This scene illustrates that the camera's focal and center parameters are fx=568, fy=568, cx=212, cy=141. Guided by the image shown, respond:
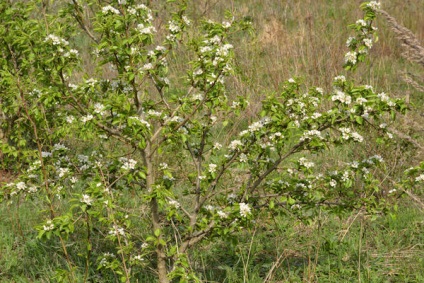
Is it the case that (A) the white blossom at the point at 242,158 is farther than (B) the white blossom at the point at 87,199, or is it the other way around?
(A) the white blossom at the point at 242,158

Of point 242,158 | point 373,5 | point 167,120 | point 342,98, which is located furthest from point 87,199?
point 373,5

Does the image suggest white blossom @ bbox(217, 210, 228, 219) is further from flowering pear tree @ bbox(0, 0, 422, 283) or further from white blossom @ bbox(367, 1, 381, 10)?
white blossom @ bbox(367, 1, 381, 10)

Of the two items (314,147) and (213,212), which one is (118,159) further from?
(314,147)

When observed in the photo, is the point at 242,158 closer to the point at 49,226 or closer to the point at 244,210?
the point at 244,210

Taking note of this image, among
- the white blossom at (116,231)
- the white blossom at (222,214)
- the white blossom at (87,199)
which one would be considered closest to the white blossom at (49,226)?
the white blossom at (87,199)

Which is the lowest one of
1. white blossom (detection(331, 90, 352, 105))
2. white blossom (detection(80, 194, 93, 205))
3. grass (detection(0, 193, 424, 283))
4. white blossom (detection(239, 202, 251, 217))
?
grass (detection(0, 193, 424, 283))

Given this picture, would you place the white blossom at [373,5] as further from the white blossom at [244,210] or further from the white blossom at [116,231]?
the white blossom at [116,231]

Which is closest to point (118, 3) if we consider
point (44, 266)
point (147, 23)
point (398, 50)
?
point (147, 23)

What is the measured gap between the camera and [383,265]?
4.04 meters

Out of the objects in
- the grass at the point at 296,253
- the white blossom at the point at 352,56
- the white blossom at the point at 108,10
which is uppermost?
the white blossom at the point at 108,10

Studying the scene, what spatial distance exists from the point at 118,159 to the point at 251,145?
0.88m

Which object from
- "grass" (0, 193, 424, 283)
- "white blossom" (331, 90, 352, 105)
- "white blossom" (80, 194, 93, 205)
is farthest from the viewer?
"grass" (0, 193, 424, 283)

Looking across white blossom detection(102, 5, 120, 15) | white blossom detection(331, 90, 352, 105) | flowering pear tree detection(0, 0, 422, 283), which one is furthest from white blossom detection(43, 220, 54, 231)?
white blossom detection(331, 90, 352, 105)

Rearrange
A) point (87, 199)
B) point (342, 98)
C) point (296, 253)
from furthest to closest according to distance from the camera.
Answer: point (296, 253), point (342, 98), point (87, 199)
